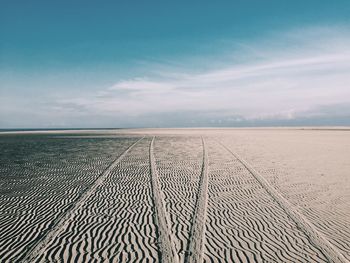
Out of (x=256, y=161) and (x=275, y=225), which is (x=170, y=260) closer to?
(x=275, y=225)

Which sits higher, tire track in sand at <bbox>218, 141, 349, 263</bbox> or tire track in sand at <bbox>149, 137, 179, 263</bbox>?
tire track in sand at <bbox>149, 137, 179, 263</bbox>

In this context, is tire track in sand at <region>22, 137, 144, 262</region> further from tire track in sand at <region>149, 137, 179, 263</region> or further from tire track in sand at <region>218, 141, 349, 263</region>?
tire track in sand at <region>218, 141, 349, 263</region>

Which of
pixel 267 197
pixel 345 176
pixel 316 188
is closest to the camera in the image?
pixel 267 197

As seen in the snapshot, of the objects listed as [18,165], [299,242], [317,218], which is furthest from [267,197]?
[18,165]

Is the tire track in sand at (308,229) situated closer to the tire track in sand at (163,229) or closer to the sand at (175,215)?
the sand at (175,215)

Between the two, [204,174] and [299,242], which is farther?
[204,174]

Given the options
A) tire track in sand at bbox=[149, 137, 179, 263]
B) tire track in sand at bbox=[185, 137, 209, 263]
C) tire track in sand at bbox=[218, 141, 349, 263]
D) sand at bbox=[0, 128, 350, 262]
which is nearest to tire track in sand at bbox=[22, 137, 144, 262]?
sand at bbox=[0, 128, 350, 262]

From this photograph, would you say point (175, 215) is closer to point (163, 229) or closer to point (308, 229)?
point (163, 229)

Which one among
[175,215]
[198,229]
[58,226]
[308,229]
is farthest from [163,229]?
[308,229]

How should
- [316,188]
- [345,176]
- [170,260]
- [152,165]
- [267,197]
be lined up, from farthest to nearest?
[152,165] < [345,176] < [316,188] < [267,197] < [170,260]

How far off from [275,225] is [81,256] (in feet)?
16.1

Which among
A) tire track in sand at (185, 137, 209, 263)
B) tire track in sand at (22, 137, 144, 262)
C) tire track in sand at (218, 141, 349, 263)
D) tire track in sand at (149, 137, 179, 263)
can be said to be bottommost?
tire track in sand at (218, 141, 349, 263)

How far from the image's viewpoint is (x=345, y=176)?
47.2 ft

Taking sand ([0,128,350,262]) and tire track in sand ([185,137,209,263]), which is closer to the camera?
tire track in sand ([185,137,209,263])
